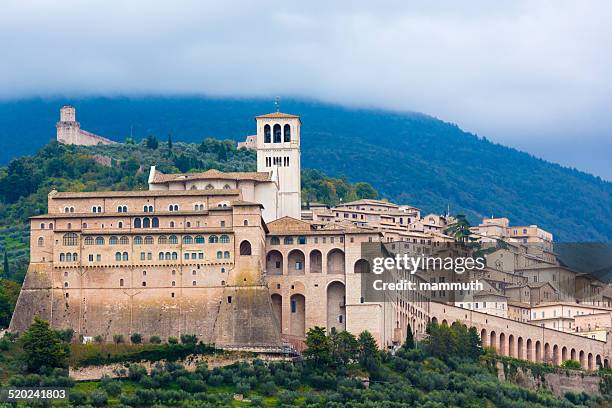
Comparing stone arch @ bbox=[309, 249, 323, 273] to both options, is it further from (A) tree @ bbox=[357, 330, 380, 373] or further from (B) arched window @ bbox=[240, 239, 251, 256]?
(A) tree @ bbox=[357, 330, 380, 373]

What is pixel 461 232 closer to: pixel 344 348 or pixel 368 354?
pixel 368 354

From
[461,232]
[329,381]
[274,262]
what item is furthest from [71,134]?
[329,381]

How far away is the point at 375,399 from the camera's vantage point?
260 feet

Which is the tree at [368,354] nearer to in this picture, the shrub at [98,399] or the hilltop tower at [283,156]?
the hilltop tower at [283,156]

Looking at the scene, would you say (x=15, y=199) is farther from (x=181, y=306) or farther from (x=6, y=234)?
(x=181, y=306)

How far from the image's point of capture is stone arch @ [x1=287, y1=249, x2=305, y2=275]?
86.4 meters

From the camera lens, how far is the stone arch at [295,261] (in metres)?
86.4

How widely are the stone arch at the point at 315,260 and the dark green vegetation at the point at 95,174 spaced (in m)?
29.6

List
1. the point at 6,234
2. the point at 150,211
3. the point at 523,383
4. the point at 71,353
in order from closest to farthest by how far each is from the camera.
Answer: the point at 71,353, the point at 150,211, the point at 523,383, the point at 6,234

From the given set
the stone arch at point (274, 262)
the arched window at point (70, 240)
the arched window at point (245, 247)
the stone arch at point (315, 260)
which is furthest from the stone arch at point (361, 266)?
the arched window at point (70, 240)

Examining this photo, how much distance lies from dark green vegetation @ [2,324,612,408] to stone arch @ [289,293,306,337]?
328 cm

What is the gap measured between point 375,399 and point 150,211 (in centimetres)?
1611

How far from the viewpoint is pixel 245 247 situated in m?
83.6

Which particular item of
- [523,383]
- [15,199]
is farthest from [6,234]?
[523,383]
